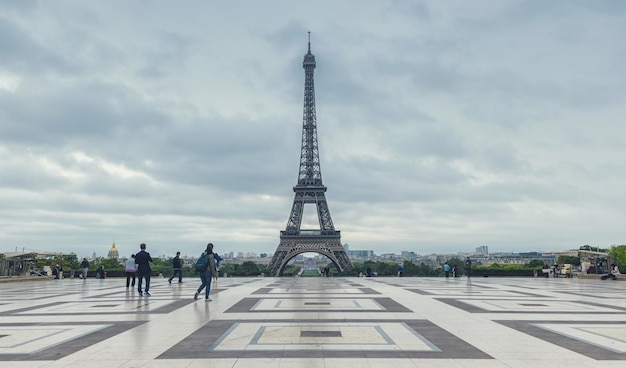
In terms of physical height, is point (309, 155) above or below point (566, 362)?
above

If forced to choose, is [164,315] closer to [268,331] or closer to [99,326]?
[99,326]

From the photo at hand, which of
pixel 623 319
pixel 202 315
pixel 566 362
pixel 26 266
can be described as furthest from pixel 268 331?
pixel 26 266

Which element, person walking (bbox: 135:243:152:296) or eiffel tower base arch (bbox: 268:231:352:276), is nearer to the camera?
person walking (bbox: 135:243:152:296)

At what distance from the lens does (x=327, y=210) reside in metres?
86.9

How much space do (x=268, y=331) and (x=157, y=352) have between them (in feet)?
7.74

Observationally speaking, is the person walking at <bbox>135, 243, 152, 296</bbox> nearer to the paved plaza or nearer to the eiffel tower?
the paved plaza

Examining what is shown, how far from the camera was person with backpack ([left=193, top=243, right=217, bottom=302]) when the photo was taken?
14.9m

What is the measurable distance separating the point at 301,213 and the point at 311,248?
27.6ft

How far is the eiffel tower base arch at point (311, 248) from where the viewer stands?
80125mm

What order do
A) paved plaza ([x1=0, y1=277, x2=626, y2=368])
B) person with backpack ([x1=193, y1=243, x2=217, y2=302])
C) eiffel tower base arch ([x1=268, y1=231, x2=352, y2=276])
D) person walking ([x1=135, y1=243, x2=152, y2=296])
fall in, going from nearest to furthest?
1. paved plaza ([x1=0, y1=277, x2=626, y2=368])
2. person with backpack ([x1=193, y1=243, x2=217, y2=302])
3. person walking ([x1=135, y1=243, x2=152, y2=296])
4. eiffel tower base arch ([x1=268, y1=231, x2=352, y2=276])

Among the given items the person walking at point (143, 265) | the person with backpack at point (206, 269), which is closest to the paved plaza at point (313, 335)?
the person with backpack at point (206, 269)

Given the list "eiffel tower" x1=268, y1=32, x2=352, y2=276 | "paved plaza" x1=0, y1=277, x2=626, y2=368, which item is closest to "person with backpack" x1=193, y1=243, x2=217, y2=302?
"paved plaza" x1=0, y1=277, x2=626, y2=368

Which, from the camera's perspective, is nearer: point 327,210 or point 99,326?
point 99,326

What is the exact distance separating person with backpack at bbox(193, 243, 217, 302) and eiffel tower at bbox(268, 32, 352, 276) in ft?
206
